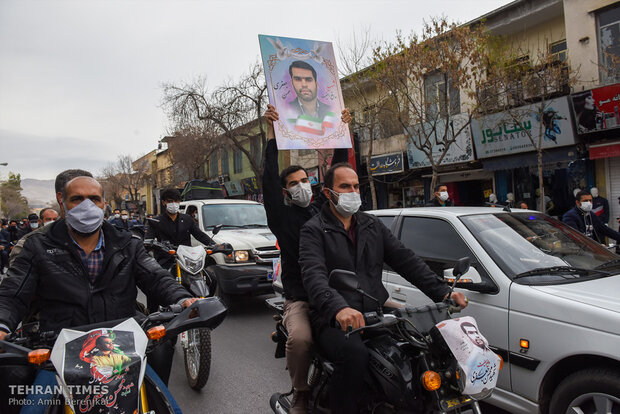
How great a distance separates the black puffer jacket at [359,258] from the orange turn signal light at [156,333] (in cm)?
88

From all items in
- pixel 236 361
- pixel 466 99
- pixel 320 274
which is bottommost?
pixel 236 361

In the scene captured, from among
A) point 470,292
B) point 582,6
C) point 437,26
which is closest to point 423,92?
point 437,26

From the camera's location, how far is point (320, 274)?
2.63 meters

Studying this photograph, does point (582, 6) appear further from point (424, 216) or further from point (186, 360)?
point (186, 360)

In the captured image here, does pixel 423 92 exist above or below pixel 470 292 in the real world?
above

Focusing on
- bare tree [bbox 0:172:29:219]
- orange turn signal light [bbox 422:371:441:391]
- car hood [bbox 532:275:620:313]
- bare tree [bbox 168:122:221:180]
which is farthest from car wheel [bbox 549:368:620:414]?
bare tree [bbox 0:172:29:219]

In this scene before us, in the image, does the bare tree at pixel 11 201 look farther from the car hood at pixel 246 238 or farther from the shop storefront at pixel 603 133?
the shop storefront at pixel 603 133

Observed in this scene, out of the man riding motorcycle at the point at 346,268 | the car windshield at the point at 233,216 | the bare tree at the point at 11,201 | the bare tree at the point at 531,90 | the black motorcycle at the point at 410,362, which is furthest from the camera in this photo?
the bare tree at the point at 11,201

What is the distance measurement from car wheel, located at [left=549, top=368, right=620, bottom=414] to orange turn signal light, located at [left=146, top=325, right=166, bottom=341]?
2.42 metres

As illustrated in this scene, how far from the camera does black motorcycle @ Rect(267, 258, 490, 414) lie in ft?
6.88

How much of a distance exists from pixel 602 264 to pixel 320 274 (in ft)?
A: 8.07

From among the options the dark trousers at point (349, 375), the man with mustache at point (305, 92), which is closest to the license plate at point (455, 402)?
the dark trousers at point (349, 375)

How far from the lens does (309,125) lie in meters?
3.99

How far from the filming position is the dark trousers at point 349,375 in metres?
2.32
